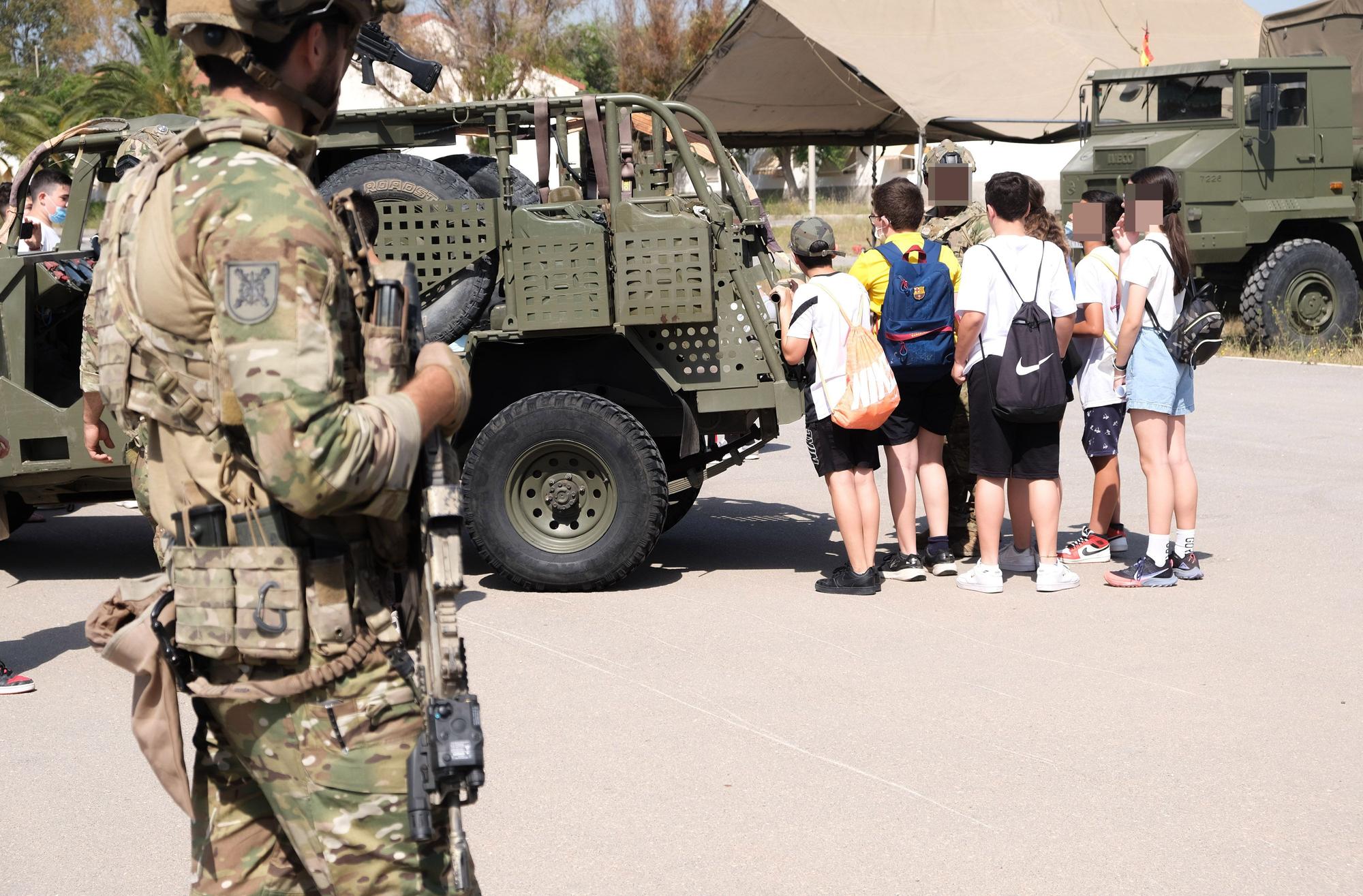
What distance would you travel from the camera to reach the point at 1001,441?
673 centimetres

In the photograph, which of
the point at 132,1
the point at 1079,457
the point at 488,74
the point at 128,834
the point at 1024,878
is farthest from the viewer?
the point at 488,74

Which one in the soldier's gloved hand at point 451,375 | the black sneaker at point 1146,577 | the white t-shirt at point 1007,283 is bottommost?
the black sneaker at point 1146,577

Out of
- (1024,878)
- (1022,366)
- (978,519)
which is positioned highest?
(1022,366)

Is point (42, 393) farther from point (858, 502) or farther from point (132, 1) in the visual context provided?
point (132, 1)

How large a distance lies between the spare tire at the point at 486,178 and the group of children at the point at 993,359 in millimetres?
1276

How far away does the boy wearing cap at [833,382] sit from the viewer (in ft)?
22.0

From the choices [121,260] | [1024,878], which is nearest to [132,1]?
[121,260]

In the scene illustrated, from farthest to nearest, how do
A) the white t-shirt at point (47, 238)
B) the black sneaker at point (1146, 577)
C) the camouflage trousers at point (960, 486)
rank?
the white t-shirt at point (47, 238) < the camouflage trousers at point (960, 486) < the black sneaker at point (1146, 577)

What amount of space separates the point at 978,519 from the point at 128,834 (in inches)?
154

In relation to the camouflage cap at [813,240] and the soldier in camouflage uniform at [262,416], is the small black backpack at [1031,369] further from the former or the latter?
the soldier in camouflage uniform at [262,416]

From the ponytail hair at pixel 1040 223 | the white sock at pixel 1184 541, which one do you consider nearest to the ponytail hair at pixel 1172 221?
the ponytail hair at pixel 1040 223

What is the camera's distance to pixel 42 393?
7461mm

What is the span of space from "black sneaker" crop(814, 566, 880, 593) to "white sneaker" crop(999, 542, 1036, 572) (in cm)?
76

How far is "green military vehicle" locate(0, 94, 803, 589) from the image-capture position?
6.67m
